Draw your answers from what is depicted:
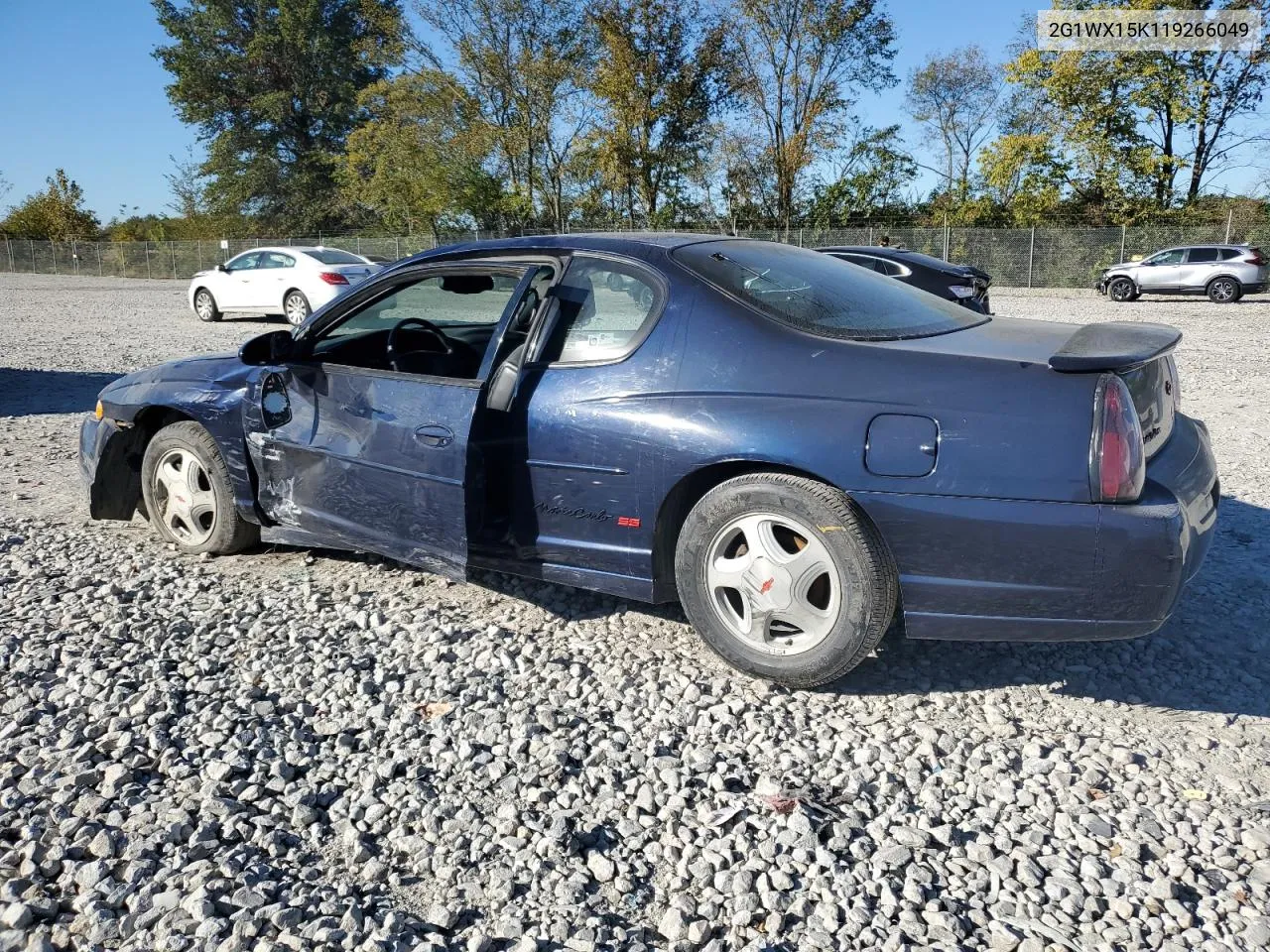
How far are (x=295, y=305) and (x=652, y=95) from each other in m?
25.9

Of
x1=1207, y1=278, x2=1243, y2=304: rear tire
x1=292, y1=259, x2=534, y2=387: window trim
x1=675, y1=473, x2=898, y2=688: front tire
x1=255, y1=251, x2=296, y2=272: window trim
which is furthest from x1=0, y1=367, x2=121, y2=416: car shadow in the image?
x1=1207, y1=278, x2=1243, y2=304: rear tire

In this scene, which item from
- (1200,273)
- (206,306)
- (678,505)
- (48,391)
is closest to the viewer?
(678,505)

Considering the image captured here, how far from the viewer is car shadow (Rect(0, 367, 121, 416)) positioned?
29.0 ft

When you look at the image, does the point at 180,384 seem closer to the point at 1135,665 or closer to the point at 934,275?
the point at 1135,665

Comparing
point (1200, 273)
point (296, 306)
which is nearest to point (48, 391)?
point (296, 306)

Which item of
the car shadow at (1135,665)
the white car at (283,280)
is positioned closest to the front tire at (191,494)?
the car shadow at (1135,665)

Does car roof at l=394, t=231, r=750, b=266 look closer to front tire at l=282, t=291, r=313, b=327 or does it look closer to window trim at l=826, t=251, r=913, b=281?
window trim at l=826, t=251, r=913, b=281

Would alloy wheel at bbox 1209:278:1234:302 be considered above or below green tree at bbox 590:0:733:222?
below

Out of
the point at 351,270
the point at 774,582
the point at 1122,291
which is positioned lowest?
the point at 774,582

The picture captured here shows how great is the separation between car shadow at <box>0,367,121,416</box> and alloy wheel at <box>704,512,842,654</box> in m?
7.58

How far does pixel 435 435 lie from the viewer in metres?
3.67

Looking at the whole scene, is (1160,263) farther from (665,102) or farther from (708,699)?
(708,699)

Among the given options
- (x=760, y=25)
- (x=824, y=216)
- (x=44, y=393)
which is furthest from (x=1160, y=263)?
(x=44, y=393)

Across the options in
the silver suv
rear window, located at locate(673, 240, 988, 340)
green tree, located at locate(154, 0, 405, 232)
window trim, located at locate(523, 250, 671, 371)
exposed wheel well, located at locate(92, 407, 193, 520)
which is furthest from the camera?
green tree, located at locate(154, 0, 405, 232)
